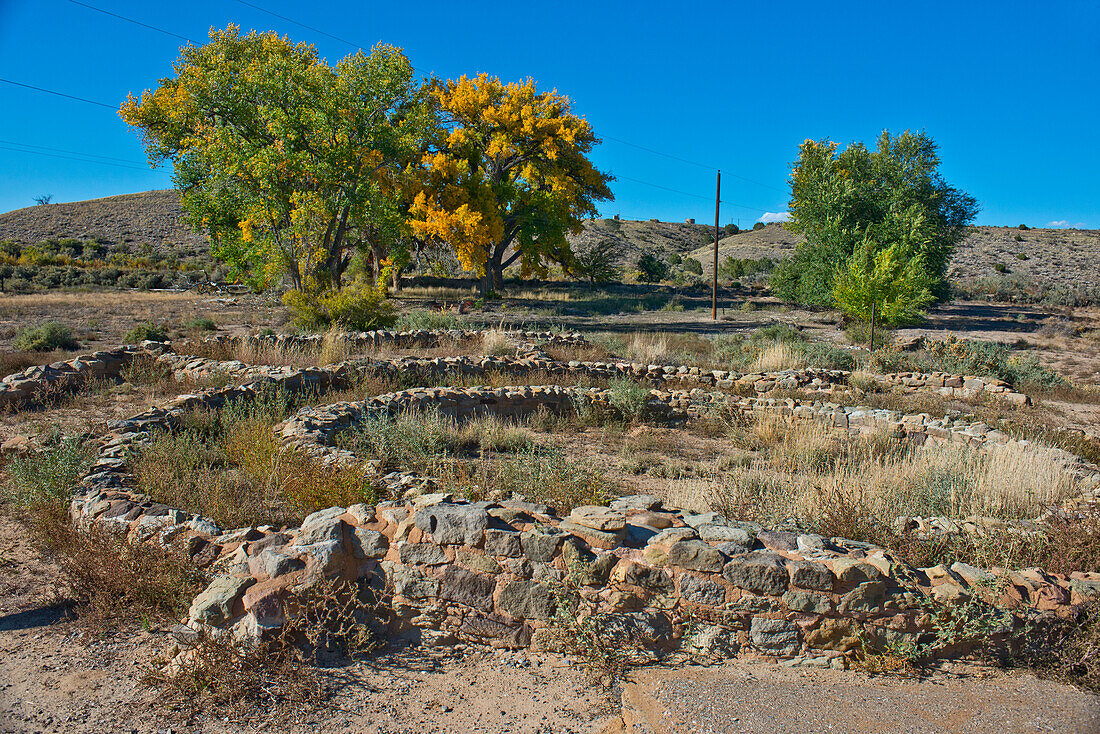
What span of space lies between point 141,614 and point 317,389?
6408mm

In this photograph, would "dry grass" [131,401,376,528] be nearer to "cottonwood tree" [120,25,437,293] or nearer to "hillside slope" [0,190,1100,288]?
"cottonwood tree" [120,25,437,293]

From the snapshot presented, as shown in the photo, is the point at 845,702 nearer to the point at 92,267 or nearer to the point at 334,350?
the point at 334,350

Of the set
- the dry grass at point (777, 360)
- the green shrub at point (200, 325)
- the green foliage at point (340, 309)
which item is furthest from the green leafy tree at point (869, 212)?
the green shrub at point (200, 325)

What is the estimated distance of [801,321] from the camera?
26.4 meters

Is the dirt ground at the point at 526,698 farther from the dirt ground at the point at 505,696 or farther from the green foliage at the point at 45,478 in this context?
the green foliage at the point at 45,478

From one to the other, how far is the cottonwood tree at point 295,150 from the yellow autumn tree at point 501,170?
196 inches

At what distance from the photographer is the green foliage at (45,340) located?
1440 cm

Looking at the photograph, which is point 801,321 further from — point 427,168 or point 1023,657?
point 1023,657

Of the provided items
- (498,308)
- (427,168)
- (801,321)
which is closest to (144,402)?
(498,308)

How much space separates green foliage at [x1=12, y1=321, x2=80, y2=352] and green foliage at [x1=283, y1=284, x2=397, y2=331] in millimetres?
4894

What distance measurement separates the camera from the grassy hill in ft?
141

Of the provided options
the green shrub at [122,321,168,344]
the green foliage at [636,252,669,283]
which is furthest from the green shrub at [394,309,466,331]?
the green foliage at [636,252,669,283]

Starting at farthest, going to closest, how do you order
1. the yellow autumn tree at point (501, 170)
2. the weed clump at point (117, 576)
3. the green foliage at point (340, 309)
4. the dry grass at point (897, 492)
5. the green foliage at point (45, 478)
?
the yellow autumn tree at point (501, 170) → the green foliage at point (340, 309) → the green foliage at point (45, 478) → the dry grass at point (897, 492) → the weed clump at point (117, 576)

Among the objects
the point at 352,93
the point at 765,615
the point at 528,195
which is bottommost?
the point at 765,615
